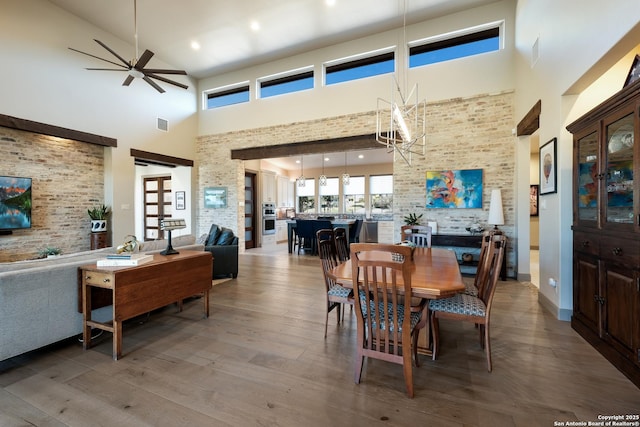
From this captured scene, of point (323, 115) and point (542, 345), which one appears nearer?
point (542, 345)

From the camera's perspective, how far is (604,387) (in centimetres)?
184

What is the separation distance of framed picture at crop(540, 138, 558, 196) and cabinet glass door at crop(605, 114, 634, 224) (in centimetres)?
92

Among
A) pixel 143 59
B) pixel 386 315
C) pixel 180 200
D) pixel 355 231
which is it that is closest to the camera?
pixel 386 315

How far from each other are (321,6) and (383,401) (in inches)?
235

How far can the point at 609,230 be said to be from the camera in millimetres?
2203

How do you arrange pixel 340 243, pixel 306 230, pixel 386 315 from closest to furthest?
pixel 386 315, pixel 340 243, pixel 306 230

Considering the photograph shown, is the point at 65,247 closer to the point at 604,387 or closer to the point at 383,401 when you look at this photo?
the point at 383,401

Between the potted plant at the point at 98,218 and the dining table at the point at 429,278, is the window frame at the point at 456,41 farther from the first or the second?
the potted plant at the point at 98,218

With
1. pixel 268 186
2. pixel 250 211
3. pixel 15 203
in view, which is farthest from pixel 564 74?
pixel 15 203

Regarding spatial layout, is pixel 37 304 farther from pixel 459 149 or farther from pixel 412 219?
pixel 459 149

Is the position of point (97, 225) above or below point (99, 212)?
below

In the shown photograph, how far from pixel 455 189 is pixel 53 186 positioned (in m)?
7.92

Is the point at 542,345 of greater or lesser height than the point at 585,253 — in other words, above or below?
below

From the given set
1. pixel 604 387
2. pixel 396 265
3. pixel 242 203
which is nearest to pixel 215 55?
pixel 242 203
